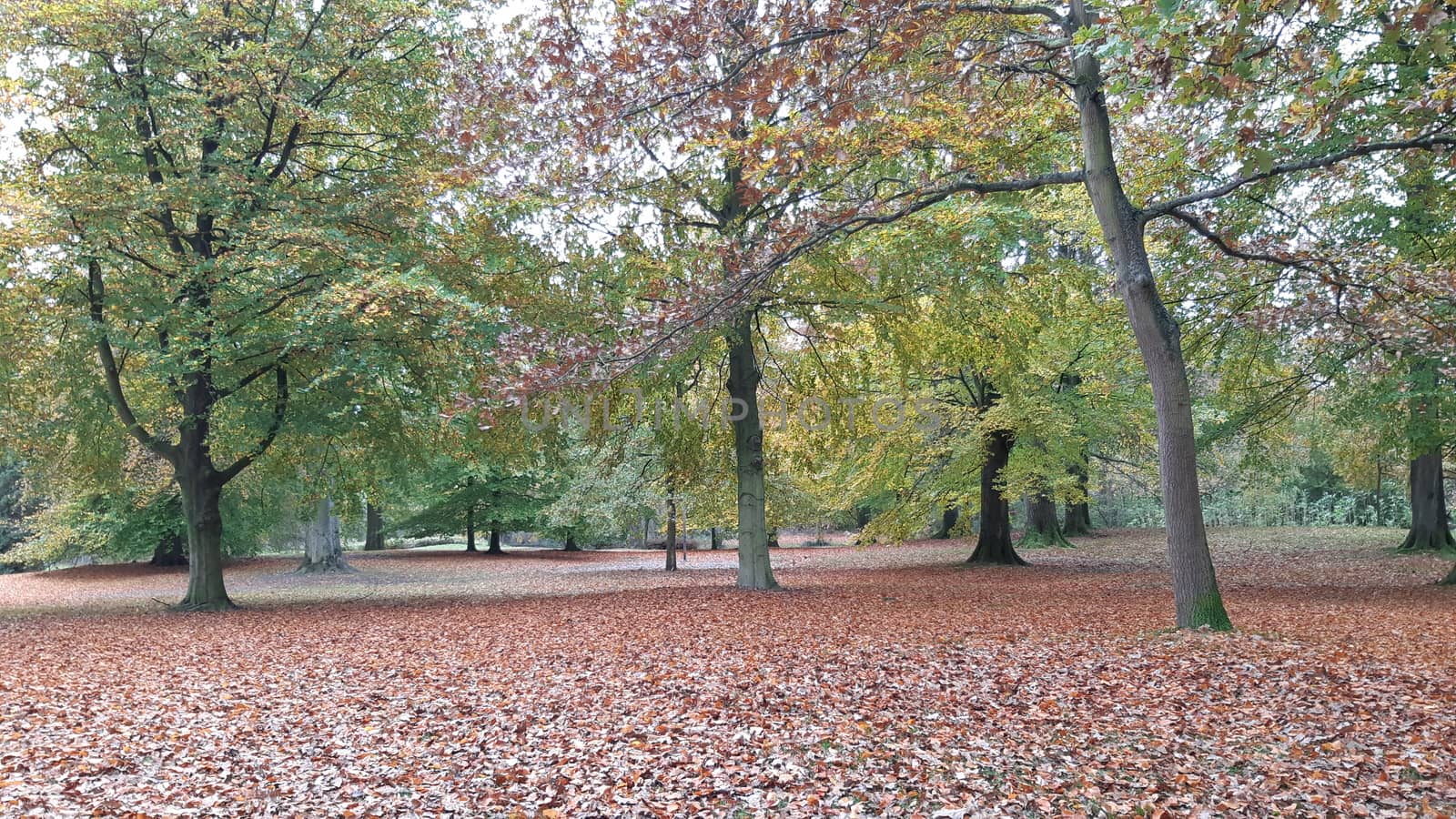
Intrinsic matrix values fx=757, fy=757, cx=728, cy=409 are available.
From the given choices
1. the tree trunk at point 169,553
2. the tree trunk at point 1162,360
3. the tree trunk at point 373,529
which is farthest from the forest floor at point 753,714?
the tree trunk at point 373,529

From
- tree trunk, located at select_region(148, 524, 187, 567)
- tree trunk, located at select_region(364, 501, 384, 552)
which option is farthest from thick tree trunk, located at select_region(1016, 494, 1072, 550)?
tree trunk, located at select_region(364, 501, 384, 552)

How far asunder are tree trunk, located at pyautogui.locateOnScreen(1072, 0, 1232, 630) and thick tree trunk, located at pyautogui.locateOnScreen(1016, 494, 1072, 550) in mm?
17158

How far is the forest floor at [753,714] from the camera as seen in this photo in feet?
12.7

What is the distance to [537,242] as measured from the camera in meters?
11.8

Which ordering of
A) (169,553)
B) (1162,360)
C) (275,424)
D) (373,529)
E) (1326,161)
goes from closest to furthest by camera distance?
(1326,161)
(1162,360)
(275,424)
(169,553)
(373,529)

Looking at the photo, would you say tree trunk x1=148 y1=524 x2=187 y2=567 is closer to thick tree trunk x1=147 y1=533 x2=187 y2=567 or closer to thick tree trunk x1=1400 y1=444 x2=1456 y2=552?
thick tree trunk x1=147 y1=533 x2=187 y2=567

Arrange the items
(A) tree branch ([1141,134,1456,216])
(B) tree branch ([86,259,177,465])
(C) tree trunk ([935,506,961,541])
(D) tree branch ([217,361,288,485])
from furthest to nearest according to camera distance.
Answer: (C) tree trunk ([935,506,961,541]), (D) tree branch ([217,361,288,485]), (B) tree branch ([86,259,177,465]), (A) tree branch ([1141,134,1456,216])

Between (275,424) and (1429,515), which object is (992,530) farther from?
(275,424)

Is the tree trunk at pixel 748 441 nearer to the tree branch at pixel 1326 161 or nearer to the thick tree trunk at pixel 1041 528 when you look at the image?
the tree branch at pixel 1326 161

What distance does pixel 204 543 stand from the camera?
40.9ft

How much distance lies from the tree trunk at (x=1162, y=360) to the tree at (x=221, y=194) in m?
7.62

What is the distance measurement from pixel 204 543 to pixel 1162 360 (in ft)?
46.0

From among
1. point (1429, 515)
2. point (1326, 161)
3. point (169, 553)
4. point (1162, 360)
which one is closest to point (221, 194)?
point (1162, 360)

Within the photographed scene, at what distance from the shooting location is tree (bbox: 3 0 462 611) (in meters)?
9.91
